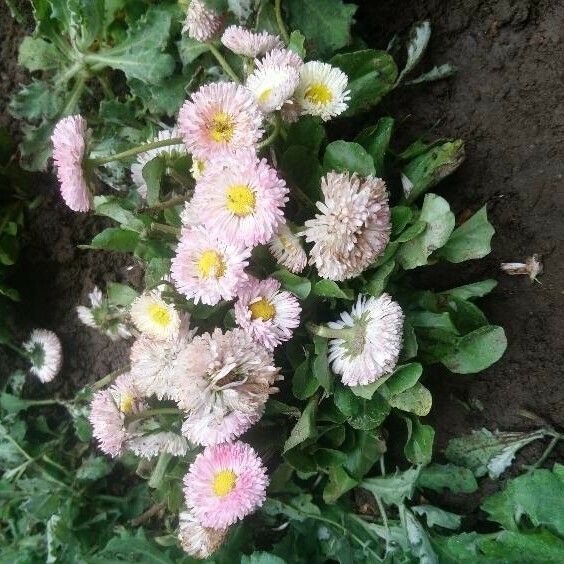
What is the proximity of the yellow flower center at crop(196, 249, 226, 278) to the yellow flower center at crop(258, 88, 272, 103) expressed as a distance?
0.92 ft

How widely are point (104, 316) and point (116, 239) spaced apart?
1.16 ft

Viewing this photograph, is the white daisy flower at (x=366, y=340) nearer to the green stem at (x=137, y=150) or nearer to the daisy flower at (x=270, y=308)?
the daisy flower at (x=270, y=308)

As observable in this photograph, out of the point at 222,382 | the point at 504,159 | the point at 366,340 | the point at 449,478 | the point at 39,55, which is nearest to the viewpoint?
the point at 222,382

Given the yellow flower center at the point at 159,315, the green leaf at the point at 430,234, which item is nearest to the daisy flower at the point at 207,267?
the yellow flower center at the point at 159,315

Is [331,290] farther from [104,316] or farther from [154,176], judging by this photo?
[104,316]

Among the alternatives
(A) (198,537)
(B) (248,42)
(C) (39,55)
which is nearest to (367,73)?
(B) (248,42)

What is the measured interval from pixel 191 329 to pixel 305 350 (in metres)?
0.23

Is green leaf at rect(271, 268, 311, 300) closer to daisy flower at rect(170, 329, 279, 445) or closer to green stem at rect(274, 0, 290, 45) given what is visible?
daisy flower at rect(170, 329, 279, 445)

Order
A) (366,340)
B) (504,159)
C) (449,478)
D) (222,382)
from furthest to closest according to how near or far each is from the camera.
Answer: (449,478) < (504,159) < (366,340) < (222,382)

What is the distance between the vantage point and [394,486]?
1.35 meters

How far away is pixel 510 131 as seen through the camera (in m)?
1.22

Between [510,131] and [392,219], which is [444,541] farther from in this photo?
[510,131]

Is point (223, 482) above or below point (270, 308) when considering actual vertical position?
below

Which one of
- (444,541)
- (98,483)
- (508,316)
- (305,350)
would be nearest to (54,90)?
(305,350)
